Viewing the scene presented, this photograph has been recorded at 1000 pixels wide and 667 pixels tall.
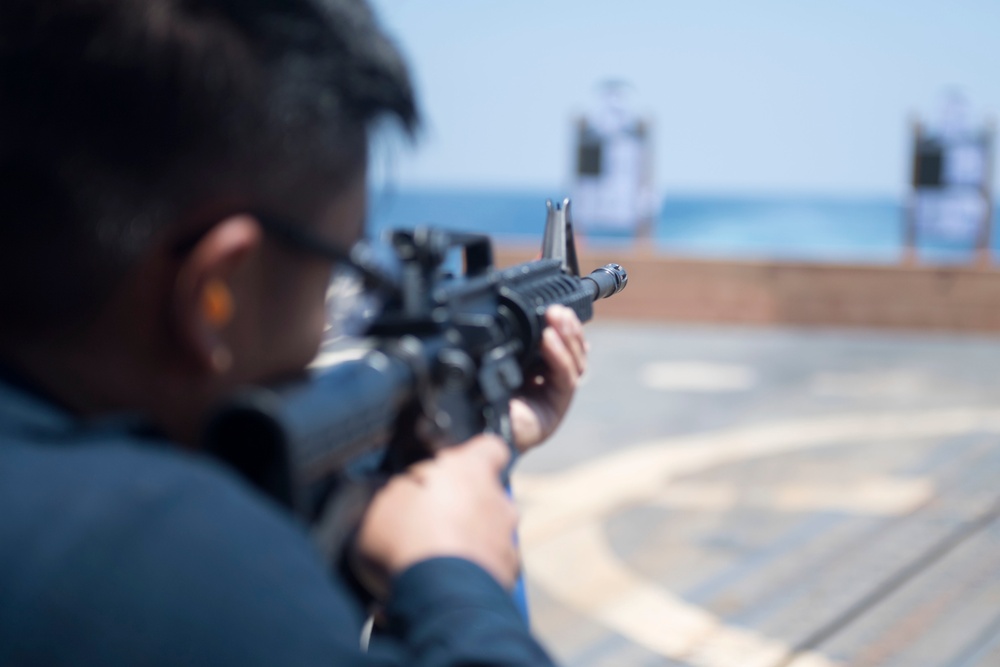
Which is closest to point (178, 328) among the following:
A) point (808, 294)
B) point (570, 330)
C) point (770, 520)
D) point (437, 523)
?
point (437, 523)

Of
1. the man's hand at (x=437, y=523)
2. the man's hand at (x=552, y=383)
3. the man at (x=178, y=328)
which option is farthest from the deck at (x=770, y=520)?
the man at (x=178, y=328)

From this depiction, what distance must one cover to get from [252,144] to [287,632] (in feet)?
1.23

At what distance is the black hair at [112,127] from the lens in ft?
2.53

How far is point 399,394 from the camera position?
0.94 metres

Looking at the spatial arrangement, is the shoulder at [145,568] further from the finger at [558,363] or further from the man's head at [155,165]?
the finger at [558,363]

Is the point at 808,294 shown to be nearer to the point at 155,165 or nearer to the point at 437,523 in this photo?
the point at 437,523

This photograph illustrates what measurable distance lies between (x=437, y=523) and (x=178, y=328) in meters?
0.28

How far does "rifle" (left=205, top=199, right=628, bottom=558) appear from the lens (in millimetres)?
781

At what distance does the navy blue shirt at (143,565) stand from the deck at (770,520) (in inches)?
79.3

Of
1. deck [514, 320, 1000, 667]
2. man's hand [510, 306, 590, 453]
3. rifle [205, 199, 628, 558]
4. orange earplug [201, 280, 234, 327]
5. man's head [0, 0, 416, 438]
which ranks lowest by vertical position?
deck [514, 320, 1000, 667]

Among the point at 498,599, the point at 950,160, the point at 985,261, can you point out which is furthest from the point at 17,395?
the point at 950,160

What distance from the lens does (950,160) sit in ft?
34.8

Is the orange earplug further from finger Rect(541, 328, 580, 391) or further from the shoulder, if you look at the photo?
finger Rect(541, 328, 580, 391)

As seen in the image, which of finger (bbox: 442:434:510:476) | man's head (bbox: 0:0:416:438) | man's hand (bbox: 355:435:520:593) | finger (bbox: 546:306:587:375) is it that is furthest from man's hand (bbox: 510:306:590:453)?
man's head (bbox: 0:0:416:438)
